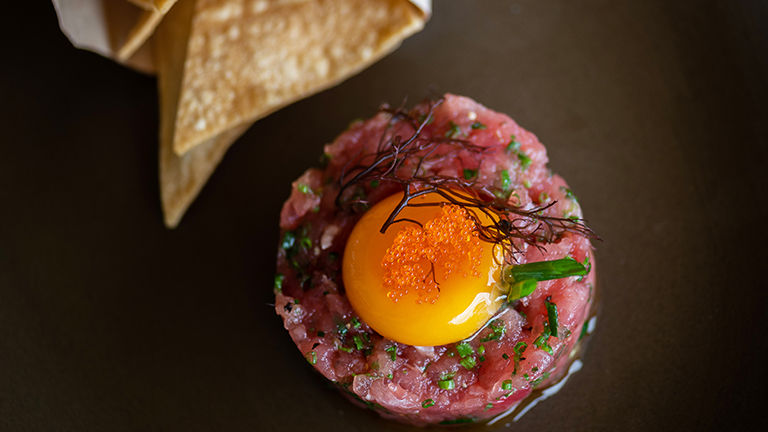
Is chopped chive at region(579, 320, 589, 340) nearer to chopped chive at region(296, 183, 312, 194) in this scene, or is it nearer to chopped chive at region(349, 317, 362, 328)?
chopped chive at region(349, 317, 362, 328)

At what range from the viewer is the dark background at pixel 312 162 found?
119 inches

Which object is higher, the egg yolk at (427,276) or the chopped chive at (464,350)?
the egg yolk at (427,276)

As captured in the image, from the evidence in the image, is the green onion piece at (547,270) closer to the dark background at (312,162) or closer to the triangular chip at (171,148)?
the dark background at (312,162)

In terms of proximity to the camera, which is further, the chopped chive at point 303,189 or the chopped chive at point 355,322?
the chopped chive at point 303,189

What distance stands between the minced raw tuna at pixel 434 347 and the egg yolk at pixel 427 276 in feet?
0.44

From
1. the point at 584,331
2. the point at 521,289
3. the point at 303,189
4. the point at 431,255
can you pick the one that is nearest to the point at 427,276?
the point at 431,255

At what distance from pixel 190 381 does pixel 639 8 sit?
2771 millimetres

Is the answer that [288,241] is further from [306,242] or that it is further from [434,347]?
[434,347]

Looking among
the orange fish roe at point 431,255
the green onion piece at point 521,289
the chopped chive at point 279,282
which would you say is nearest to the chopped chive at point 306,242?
the chopped chive at point 279,282

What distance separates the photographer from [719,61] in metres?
3.28

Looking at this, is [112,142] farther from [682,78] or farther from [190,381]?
[682,78]

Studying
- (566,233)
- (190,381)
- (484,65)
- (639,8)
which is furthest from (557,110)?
(190,381)

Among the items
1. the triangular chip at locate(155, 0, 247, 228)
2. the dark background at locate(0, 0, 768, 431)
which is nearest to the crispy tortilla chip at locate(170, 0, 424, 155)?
the triangular chip at locate(155, 0, 247, 228)

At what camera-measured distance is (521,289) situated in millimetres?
2332
